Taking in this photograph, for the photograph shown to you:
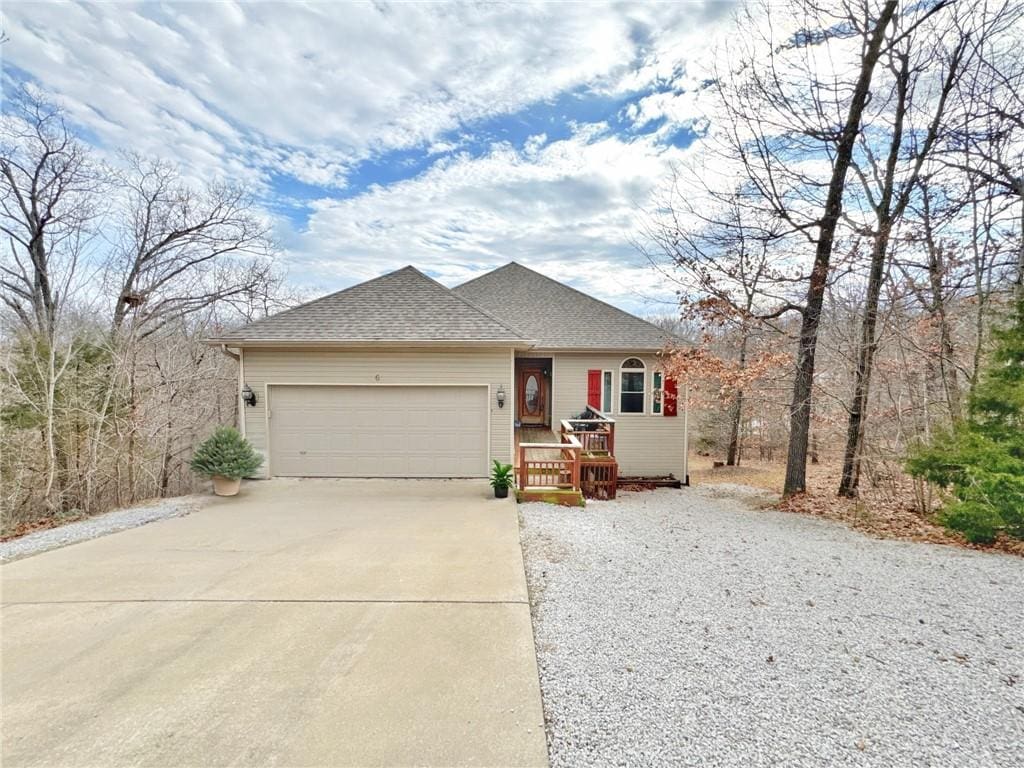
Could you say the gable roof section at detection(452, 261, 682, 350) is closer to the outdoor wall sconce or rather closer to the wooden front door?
the wooden front door

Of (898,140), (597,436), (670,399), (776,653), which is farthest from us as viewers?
(670,399)

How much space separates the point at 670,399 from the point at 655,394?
0.38m

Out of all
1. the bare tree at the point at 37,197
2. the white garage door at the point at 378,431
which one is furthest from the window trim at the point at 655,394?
the bare tree at the point at 37,197

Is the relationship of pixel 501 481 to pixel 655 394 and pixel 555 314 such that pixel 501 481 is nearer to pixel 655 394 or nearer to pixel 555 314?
pixel 655 394

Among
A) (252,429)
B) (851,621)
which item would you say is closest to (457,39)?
(252,429)

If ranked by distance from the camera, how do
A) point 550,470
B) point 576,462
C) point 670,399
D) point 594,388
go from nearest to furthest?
point 576,462 < point 550,470 < point 670,399 < point 594,388

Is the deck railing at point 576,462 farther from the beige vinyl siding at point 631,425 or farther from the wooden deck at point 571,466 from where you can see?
the beige vinyl siding at point 631,425

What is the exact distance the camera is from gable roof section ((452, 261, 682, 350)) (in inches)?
433

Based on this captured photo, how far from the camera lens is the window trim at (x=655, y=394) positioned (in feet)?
36.0

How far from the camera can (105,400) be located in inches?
299

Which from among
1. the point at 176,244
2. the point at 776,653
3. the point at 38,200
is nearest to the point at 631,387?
the point at 776,653

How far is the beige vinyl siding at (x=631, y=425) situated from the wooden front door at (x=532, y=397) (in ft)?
4.82

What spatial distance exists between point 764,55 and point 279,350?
10574mm

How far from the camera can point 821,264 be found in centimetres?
779
